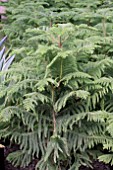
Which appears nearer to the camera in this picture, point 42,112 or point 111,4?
point 42,112

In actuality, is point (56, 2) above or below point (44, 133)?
above

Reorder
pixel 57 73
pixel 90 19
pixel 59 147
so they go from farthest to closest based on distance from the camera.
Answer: pixel 90 19
pixel 57 73
pixel 59 147

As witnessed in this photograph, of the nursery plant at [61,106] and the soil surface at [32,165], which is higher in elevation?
the nursery plant at [61,106]

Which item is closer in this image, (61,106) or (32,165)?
(61,106)

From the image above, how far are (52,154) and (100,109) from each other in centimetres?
42

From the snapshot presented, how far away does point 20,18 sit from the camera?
3303mm

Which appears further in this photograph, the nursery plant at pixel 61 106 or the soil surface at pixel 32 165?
the soil surface at pixel 32 165

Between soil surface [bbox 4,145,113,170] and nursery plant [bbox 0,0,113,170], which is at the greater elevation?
nursery plant [bbox 0,0,113,170]

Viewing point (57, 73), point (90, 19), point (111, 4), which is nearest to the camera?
point (57, 73)

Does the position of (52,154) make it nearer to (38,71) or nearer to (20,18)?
(38,71)

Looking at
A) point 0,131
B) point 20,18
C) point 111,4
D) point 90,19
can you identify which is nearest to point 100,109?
point 0,131

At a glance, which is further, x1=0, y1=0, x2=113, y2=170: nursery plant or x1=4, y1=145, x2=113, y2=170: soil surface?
x1=4, y1=145, x2=113, y2=170: soil surface

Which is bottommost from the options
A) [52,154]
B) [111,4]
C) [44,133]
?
[52,154]

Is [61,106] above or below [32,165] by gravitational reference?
above
